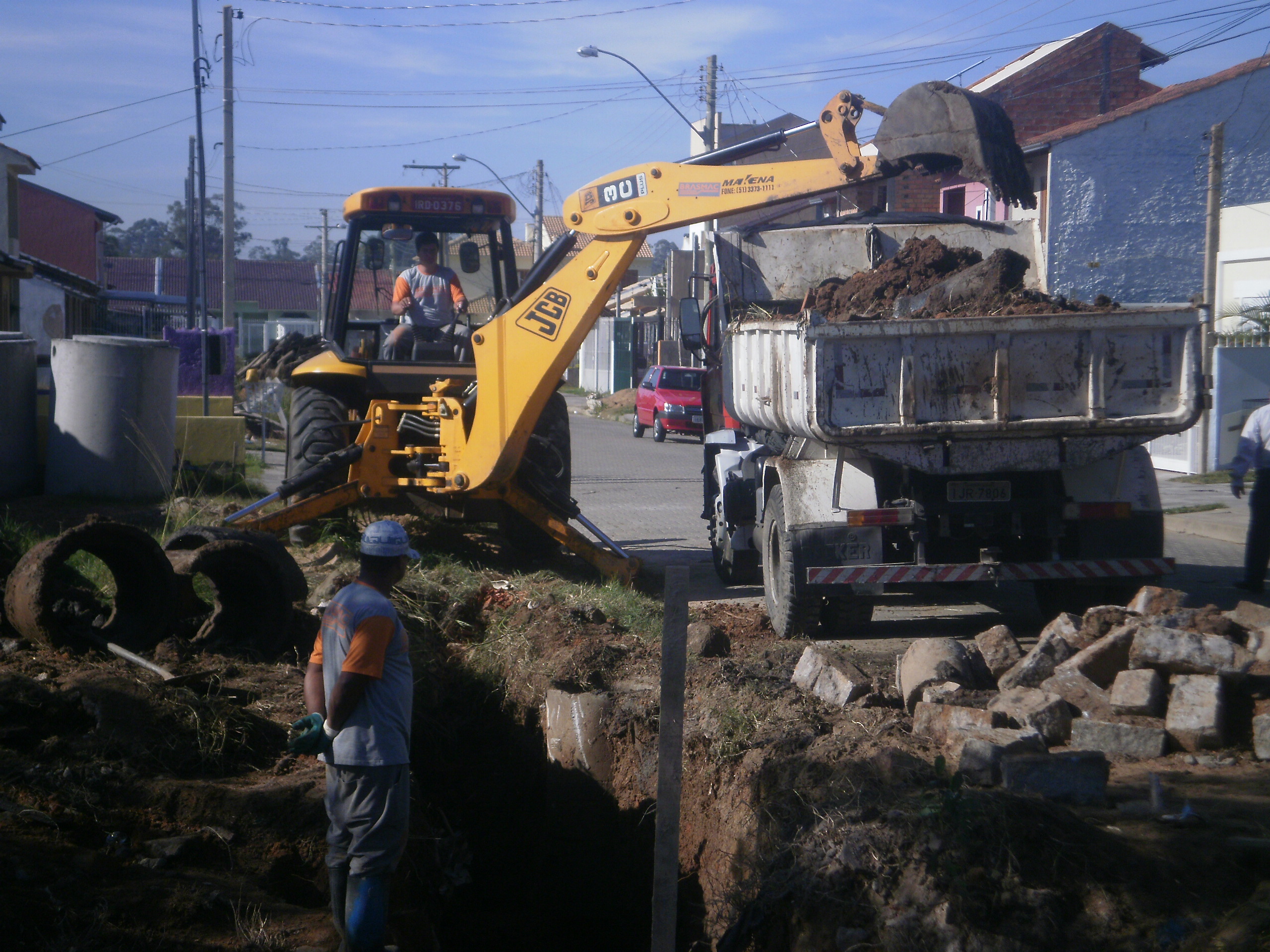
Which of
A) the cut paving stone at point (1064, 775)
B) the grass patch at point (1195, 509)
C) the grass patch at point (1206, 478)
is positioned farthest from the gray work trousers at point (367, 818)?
the grass patch at point (1206, 478)

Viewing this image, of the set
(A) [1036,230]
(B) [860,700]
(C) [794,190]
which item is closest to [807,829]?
(B) [860,700]

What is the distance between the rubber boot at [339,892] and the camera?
4.05m

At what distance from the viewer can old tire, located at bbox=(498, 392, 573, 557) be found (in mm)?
8867

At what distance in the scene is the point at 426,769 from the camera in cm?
646

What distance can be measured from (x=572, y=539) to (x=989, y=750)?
15.4ft

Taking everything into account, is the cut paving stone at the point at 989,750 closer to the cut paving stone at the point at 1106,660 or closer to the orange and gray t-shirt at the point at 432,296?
the cut paving stone at the point at 1106,660

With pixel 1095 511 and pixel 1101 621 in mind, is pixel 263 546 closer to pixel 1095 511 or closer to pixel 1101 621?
pixel 1101 621

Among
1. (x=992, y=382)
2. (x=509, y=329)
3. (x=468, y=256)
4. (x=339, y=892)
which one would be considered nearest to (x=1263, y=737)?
(x=992, y=382)

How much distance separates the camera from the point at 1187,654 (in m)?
5.12

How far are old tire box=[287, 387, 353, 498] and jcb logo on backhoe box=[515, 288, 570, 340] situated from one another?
2.09 metres

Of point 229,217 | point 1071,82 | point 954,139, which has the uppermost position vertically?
point 1071,82

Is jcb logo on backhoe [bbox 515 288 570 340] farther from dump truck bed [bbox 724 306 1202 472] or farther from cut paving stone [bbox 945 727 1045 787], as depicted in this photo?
cut paving stone [bbox 945 727 1045 787]

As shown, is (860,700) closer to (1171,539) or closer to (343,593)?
(343,593)

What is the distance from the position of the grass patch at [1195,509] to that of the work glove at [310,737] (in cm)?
1104
